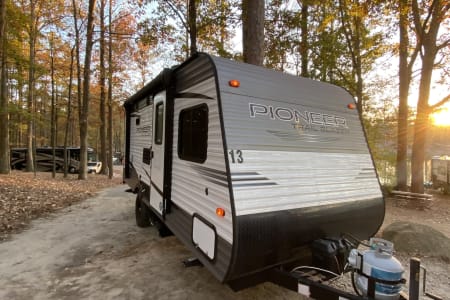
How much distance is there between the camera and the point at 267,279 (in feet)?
8.36

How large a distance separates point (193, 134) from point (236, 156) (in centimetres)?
94

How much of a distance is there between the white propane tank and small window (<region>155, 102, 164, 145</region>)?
3074 mm

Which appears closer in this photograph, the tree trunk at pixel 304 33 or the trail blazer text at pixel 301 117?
the trail blazer text at pixel 301 117

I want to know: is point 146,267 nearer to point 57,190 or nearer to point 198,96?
point 198,96

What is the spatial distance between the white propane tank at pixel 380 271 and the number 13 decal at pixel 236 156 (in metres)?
1.24

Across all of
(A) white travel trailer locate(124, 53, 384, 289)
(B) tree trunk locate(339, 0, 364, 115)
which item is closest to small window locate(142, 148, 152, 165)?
(A) white travel trailer locate(124, 53, 384, 289)

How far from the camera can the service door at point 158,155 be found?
3996 mm

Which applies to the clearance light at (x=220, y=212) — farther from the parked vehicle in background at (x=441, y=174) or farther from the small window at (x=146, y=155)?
the parked vehicle in background at (x=441, y=174)

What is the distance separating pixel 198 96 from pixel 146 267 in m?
2.53

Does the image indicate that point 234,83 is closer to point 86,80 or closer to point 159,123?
point 159,123

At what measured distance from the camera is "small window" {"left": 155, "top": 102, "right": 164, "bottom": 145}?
4.17 meters

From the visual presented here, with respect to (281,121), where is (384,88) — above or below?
above

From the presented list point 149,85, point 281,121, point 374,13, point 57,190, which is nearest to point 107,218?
point 149,85

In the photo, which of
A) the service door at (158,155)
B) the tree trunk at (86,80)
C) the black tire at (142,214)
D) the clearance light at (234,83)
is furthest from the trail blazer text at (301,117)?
the tree trunk at (86,80)
